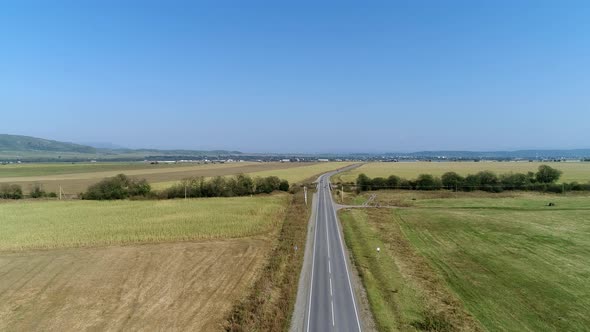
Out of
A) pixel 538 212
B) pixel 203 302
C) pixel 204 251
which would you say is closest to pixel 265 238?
pixel 204 251

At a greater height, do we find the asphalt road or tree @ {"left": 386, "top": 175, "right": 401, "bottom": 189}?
tree @ {"left": 386, "top": 175, "right": 401, "bottom": 189}

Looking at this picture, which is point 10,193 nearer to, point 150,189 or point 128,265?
point 150,189

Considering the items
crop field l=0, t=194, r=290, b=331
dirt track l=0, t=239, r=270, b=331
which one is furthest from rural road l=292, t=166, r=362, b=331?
dirt track l=0, t=239, r=270, b=331

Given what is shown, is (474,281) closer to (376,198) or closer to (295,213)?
(295,213)

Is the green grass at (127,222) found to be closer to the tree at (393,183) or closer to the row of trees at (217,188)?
the row of trees at (217,188)

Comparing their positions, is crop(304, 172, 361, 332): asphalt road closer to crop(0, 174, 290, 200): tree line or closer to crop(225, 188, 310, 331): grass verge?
crop(225, 188, 310, 331): grass verge

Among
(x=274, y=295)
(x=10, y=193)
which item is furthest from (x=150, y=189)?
(x=274, y=295)

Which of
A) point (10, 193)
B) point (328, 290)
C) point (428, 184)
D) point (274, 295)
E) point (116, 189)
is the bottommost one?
point (274, 295)
